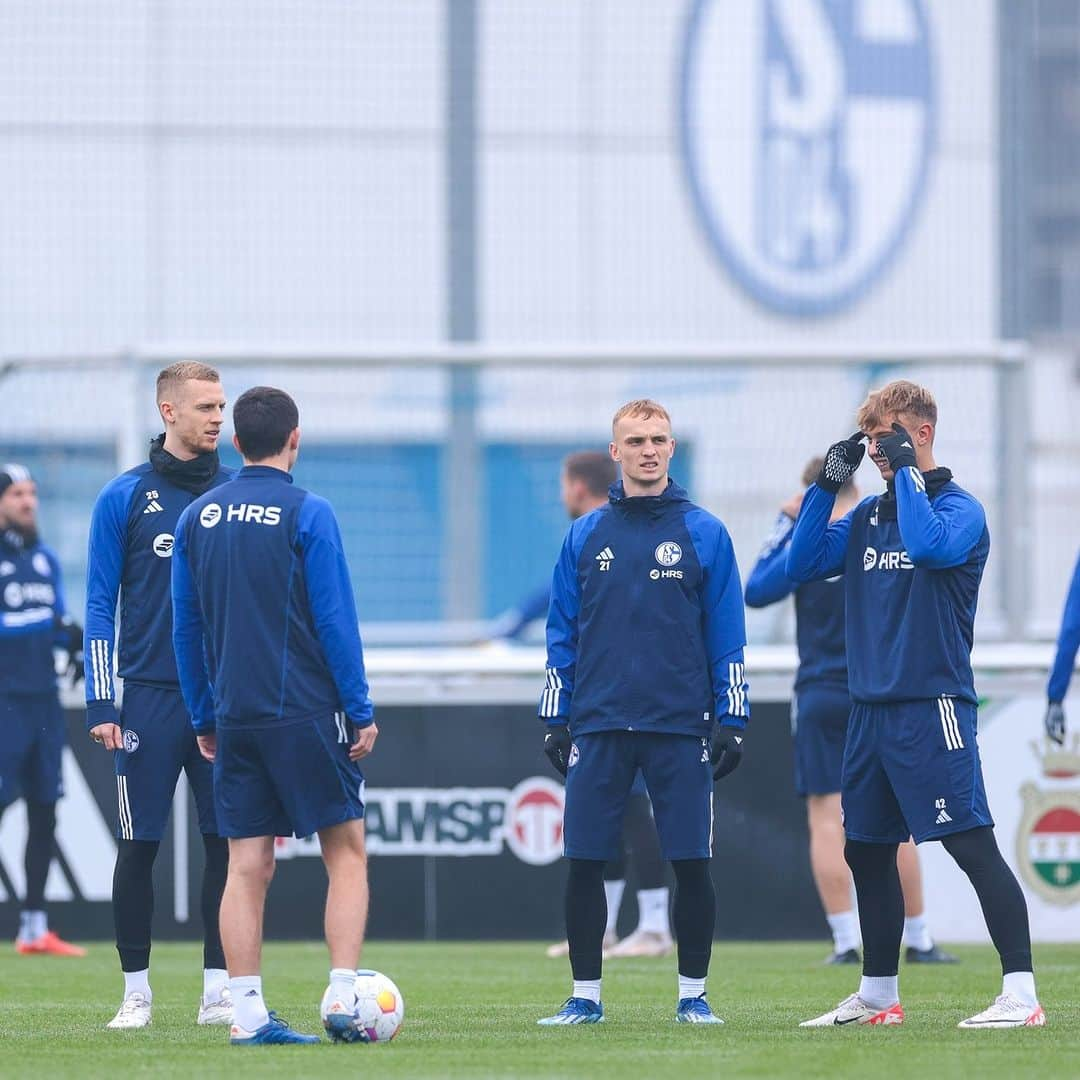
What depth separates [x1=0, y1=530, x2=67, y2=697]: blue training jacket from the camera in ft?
38.1

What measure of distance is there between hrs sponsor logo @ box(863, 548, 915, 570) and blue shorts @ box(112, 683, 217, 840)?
2.32 m

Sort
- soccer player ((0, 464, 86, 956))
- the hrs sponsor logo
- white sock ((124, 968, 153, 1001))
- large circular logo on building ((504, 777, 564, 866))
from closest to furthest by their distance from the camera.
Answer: the hrs sponsor logo → white sock ((124, 968, 153, 1001)) → soccer player ((0, 464, 86, 956)) → large circular logo on building ((504, 777, 564, 866))

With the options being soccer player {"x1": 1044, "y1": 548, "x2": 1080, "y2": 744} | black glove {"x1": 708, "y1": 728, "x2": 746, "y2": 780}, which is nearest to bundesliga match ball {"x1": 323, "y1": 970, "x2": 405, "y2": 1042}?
black glove {"x1": 708, "y1": 728, "x2": 746, "y2": 780}

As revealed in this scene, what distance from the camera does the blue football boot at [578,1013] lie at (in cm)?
767

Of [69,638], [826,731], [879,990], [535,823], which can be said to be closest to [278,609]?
[879,990]

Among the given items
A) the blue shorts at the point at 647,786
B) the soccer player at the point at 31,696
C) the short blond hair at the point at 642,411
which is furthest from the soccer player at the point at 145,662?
the soccer player at the point at 31,696

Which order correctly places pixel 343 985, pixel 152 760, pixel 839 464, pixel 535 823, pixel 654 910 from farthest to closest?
pixel 535 823
pixel 654 910
pixel 152 760
pixel 839 464
pixel 343 985

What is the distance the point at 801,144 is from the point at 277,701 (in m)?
15.0

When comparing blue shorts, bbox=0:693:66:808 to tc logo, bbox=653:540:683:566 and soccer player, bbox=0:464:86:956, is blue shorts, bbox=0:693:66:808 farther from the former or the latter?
tc logo, bbox=653:540:683:566

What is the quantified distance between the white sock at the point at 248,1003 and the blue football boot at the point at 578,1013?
3.51 feet

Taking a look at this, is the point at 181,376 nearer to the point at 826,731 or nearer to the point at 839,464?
the point at 839,464

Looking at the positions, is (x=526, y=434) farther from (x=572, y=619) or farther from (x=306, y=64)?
(x=306, y=64)

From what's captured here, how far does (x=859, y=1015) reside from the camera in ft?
25.3

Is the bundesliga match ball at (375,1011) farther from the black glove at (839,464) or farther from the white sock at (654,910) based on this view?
the white sock at (654,910)
